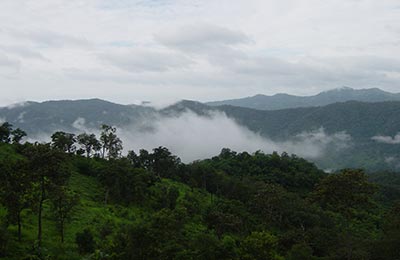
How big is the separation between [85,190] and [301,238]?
3807cm

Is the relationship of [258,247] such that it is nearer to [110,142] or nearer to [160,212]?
[160,212]

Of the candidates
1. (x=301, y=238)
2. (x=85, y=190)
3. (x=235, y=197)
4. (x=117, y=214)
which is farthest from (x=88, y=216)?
(x=235, y=197)

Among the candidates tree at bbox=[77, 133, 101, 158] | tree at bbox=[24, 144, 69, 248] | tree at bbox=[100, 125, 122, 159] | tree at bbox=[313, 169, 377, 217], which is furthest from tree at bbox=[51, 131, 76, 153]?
tree at bbox=[313, 169, 377, 217]

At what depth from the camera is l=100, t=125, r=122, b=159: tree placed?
9181 centimetres

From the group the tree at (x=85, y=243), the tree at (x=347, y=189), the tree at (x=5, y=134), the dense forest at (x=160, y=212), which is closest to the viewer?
the dense forest at (x=160, y=212)

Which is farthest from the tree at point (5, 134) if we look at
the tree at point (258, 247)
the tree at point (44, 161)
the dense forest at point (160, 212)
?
the tree at point (258, 247)

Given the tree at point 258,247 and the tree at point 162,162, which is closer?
the tree at point 258,247

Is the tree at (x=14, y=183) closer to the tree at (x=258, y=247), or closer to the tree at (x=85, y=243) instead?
the tree at (x=85, y=243)

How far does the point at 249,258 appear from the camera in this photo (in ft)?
114

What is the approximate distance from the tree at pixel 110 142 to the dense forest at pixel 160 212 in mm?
280

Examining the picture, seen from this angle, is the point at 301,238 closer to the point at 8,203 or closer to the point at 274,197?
the point at 274,197

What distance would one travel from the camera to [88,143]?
306 ft

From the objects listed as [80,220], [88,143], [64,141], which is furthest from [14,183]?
[88,143]

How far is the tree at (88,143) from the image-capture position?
92.8 m
